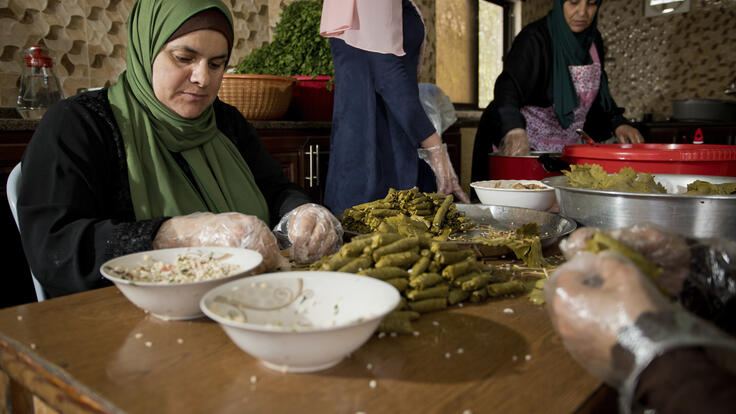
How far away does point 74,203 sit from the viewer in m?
1.40

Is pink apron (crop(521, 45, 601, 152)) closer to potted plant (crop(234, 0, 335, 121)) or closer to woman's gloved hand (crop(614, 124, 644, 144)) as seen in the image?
woman's gloved hand (crop(614, 124, 644, 144))

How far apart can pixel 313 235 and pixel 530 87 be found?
240 cm

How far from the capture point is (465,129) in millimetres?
6512

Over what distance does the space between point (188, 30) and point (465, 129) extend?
523 centimetres

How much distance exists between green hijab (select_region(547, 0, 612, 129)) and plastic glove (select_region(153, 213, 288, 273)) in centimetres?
257

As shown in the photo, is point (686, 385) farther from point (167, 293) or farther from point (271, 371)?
point (167, 293)

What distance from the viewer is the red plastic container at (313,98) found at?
3.57 m

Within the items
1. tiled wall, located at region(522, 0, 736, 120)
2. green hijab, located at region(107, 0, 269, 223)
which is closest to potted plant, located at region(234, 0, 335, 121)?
green hijab, located at region(107, 0, 269, 223)

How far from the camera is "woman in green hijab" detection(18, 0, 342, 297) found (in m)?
→ 1.30

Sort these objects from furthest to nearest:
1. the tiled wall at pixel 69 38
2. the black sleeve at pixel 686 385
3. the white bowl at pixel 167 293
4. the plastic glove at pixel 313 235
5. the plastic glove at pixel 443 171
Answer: the tiled wall at pixel 69 38 < the plastic glove at pixel 443 171 < the plastic glove at pixel 313 235 < the white bowl at pixel 167 293 < the black sleeve at pixel 686 385

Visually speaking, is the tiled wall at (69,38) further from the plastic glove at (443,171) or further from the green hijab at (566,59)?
the green hijab at (566,59)

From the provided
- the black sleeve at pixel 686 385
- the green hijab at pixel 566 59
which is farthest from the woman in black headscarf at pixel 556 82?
the black sleeve at pixel 686 385

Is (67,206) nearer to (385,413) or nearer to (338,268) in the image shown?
(338,268)

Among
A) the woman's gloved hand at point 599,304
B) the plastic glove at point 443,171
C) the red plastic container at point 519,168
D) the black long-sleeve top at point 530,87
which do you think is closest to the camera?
the woman's gloved hand at point 599,304
